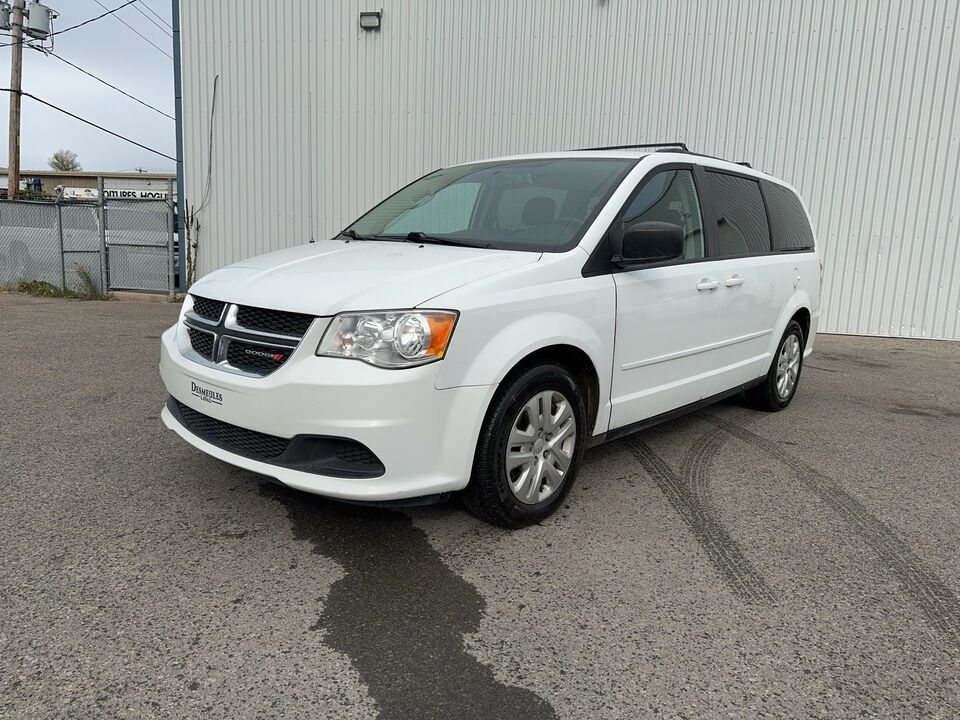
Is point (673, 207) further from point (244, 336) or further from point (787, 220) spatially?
point (244, 336)

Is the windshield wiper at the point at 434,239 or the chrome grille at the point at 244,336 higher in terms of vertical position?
the windshield wiper at the point at 434,239

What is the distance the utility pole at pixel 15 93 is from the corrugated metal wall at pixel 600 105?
44.3 ft

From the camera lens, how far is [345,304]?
2797 mm

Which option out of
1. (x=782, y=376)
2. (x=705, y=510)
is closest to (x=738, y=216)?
(x=782, y=376)

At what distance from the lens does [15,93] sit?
2222cm

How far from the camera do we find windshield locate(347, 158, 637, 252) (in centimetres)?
356

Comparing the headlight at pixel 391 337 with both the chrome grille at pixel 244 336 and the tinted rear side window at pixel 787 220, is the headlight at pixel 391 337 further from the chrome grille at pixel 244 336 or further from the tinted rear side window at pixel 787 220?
the tinted rear side window at pixel 787 220

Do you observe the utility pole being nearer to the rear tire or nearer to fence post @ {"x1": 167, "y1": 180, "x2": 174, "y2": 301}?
fence post @ {"x1": 167, "y1": 180, "x2": 174, "y2": 301}

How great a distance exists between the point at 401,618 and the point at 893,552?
2162 millimetres

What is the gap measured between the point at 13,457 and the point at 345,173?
7.78 metres

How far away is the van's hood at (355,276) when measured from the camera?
283 cm

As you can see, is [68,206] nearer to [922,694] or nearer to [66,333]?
[66,333]

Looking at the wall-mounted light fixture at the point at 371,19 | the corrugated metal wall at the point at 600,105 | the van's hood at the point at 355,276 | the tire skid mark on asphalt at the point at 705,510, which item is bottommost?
the tire skid mark on asphalt at the point at 705,510

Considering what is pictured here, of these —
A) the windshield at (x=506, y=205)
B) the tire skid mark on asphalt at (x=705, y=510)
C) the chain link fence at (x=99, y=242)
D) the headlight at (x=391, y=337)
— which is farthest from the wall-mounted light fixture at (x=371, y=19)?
the headlight at (x=391, y=337)
